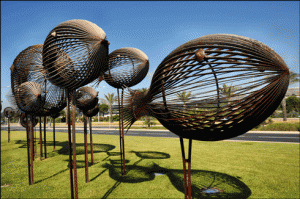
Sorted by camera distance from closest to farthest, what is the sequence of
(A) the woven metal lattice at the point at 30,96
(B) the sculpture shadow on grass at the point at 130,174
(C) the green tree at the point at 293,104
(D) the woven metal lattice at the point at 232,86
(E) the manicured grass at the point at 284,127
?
(D) the woven metal lattice at the point at 232,86
(A) the woven metal lattice at the point at 30,96
(B) the sculpture shadow on grass at the point at 130,174
(E) the manicured grass at the point at 284,127
(C) the green tree at the point at 293,104

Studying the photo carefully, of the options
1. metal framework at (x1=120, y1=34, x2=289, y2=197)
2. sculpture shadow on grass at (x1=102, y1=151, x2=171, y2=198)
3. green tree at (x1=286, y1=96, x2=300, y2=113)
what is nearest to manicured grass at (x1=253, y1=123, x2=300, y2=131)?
green tree at (x1=286, y1=96, x2=300, y2=113)

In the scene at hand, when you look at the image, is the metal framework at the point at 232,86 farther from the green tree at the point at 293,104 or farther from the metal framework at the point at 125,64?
the green tree at the point at 293,104

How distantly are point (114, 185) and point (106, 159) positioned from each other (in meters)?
2.76

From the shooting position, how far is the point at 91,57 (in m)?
2.79

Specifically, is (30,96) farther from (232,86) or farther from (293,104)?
(293,104)

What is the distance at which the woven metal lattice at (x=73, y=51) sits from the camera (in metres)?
2.73

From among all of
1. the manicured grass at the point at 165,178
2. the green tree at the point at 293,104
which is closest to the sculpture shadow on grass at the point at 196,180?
the manicured grass at the point at 165,178

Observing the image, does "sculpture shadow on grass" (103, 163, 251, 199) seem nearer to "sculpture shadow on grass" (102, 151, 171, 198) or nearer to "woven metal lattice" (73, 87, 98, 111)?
"sculpture shadow on grass" (102, 151, 171, 198)

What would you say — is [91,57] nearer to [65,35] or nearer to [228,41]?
[65,35]

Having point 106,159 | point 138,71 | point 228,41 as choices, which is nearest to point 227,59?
point 228,41

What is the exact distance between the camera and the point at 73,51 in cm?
284

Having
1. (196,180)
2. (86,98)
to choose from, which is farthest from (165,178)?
(86,98)

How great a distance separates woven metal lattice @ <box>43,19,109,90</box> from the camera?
2729 millimetres

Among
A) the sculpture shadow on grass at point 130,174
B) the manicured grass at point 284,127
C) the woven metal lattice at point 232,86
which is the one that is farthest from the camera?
the manicured grass at point 284,127
